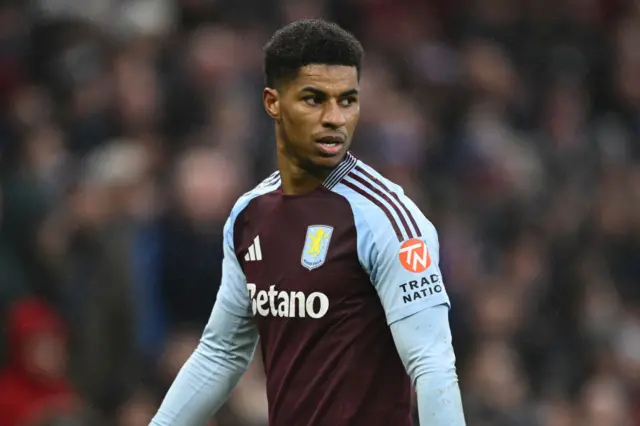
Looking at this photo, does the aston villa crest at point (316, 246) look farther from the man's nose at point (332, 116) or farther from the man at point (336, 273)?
the man's nose at point (332, 116)

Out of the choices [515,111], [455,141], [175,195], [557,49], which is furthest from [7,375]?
[557,49]

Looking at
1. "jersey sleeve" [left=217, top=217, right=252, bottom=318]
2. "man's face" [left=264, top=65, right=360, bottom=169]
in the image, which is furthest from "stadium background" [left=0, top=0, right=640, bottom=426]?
"man's face" [left=264, top=65, right=360, bottom=169]

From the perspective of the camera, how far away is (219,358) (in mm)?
4941

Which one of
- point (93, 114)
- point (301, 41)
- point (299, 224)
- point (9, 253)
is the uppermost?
point (301, 41)

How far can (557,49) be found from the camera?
1293 cm

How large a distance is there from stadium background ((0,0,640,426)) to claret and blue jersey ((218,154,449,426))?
344 centimetres

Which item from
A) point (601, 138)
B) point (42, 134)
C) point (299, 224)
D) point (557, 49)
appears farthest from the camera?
point (557, 49)

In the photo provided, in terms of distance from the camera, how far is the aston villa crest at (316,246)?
4.54m

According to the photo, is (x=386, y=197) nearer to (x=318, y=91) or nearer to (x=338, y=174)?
(x=338, y=174)

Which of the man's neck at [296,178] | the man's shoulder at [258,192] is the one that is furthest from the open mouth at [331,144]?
the man's shoulder at [258,192]

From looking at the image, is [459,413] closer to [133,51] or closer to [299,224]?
[299,224]

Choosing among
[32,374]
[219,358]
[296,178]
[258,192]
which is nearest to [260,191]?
[258,192]

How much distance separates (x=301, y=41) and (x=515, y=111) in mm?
7863

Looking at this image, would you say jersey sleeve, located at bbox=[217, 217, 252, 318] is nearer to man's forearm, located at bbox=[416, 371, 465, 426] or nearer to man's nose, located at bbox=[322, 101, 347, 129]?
man's nose, located at bbox=[322, 101, 347, 129]
